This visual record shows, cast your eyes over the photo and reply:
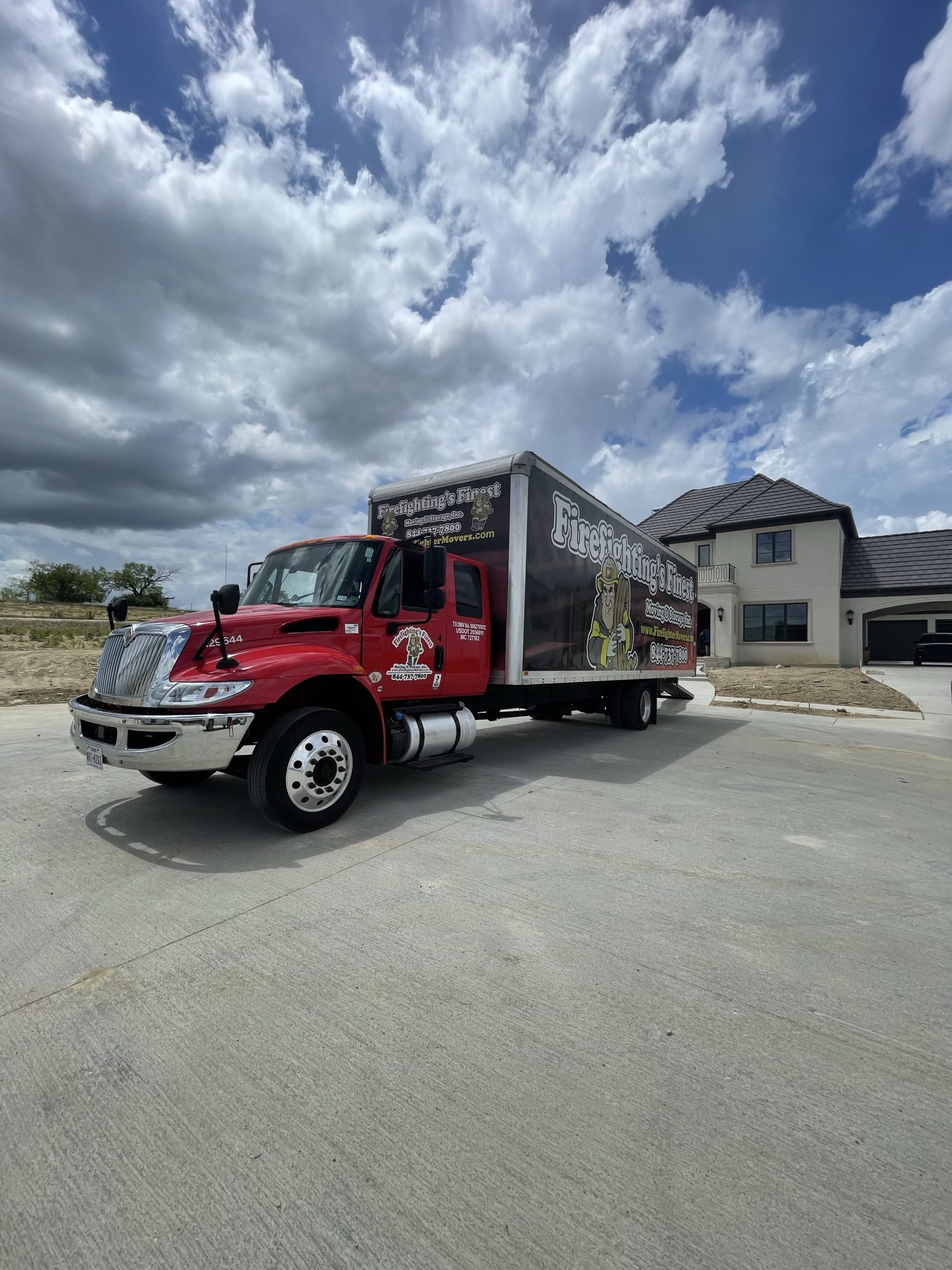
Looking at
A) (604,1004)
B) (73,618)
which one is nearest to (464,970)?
(604,1004)

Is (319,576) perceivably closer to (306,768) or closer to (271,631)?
(271,631)

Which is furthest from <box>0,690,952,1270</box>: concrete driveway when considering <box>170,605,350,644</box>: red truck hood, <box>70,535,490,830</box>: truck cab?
<box>170,605,350,644</box>: red truck hood

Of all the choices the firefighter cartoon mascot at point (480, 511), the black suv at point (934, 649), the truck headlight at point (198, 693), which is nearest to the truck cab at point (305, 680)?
the truck headlight at point (198, 693)

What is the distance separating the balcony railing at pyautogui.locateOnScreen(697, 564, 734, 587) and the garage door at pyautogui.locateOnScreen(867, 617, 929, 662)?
9.23 meters

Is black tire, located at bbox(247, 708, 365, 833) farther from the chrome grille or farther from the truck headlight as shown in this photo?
the chrome grille

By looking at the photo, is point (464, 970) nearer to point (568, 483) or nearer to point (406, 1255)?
point (406, 1255)

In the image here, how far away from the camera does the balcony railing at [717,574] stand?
2764 centimetres

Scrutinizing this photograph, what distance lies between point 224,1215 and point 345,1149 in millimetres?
323

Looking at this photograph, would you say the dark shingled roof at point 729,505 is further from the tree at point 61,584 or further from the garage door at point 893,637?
the tree at point 61,584

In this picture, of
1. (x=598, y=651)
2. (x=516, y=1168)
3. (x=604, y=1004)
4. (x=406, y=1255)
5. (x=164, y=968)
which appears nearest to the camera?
(x=406, y=1255)

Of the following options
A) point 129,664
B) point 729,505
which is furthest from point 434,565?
point 729,505

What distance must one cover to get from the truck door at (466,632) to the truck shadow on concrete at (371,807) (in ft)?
3.19

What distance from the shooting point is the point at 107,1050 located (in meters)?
2.06

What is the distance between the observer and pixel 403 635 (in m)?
5.39
